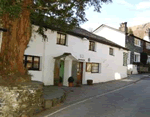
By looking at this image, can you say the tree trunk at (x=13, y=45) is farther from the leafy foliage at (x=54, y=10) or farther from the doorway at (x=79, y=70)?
the doorway at (x=79, y=70)

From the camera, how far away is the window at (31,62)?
12.5 metres

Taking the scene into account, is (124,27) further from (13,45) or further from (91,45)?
(13,45)

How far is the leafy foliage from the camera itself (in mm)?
6770

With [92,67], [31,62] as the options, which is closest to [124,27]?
[92,67]

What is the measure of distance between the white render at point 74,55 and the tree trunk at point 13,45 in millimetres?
4779

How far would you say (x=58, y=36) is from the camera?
49.3ft

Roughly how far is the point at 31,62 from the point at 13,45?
562 cm

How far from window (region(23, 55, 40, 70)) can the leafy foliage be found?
228cm

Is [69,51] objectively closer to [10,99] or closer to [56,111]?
[56,111]

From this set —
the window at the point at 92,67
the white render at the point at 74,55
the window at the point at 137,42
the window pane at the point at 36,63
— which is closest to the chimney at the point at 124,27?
the window at the point at 137,42

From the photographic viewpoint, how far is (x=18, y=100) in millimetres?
6469

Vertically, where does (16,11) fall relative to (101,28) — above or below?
below

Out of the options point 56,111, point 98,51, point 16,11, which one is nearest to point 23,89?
point 56,111

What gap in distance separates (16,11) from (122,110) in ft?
19.5
